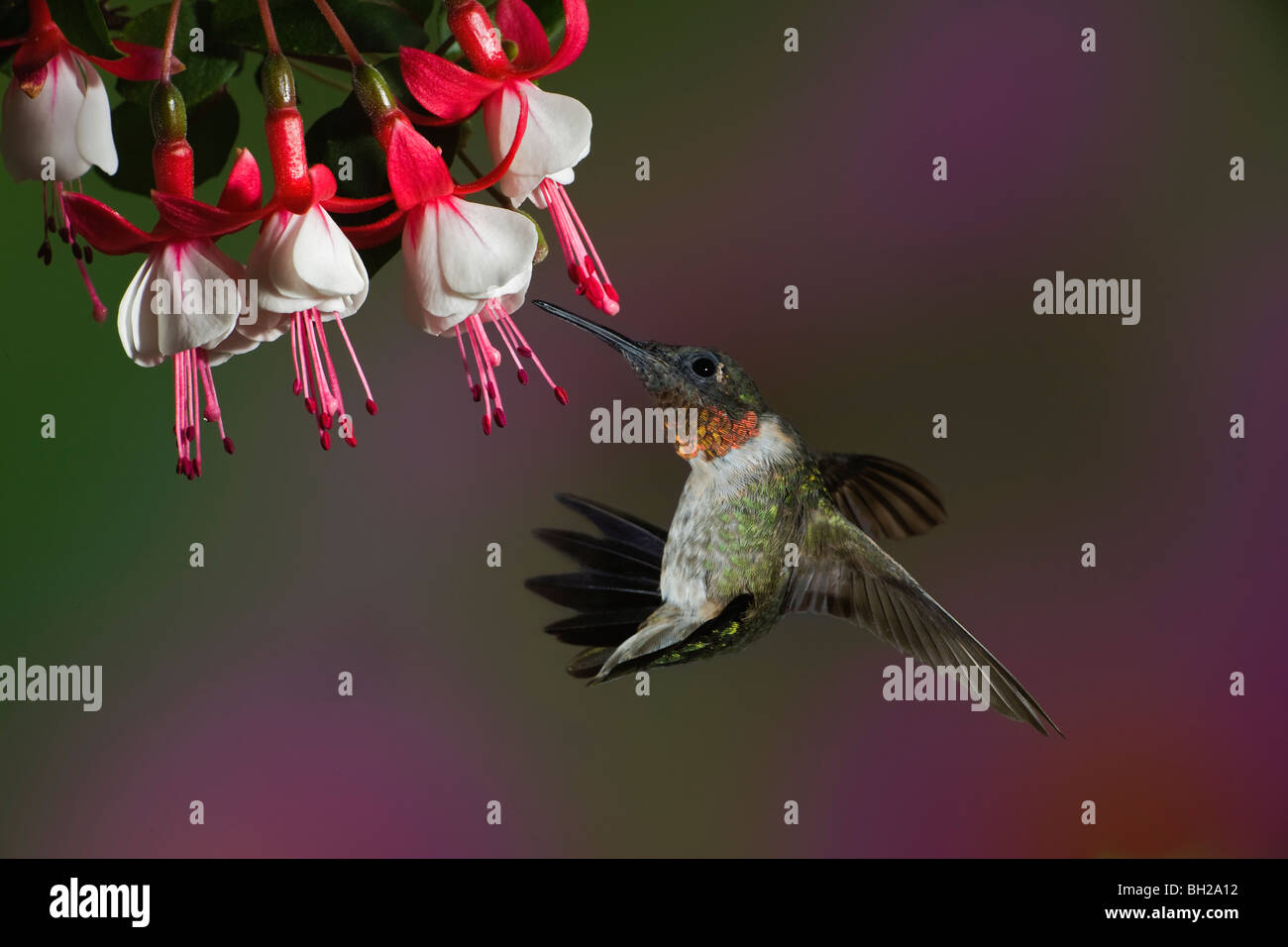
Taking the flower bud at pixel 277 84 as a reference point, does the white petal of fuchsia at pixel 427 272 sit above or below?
below

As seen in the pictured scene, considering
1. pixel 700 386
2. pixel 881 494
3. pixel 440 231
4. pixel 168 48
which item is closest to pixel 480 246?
pixel 440 231

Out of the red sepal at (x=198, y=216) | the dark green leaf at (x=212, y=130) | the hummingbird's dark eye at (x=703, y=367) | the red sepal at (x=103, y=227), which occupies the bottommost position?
the red sepal at (x=198, y=216)

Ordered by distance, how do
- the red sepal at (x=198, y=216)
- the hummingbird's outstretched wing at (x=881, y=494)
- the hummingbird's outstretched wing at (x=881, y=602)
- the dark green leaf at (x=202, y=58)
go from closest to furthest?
1. the red sepal at (x=198, y=216)
2. the dark green leaf at (x=202, y=58)
3. the hummingbird's outstretched wing at (x=881, y=602)
4. the hummingbird's outstretched wing at (x=881, y=494)

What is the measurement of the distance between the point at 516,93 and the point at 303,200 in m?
0.07

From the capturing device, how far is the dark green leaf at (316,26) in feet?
1.31

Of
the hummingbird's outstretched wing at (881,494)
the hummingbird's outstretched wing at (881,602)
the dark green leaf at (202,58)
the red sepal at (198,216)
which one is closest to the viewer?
the red sepal at (198,216)

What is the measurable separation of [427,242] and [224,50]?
0.15 metres

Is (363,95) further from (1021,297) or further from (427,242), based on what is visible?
(1021,297)

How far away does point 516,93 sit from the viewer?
354 mm

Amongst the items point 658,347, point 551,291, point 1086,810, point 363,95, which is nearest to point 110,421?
point 551,291

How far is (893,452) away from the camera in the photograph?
33.1 inches

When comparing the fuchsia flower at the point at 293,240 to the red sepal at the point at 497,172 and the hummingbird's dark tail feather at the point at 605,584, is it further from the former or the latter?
the hummingbird's dark tail feather at the point at 605,584

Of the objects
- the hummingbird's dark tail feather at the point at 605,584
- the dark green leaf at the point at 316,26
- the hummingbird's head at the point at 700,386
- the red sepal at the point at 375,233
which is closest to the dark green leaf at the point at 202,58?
the dark green leaf at the point at 316,26

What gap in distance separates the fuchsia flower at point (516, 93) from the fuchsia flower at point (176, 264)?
0.06m
